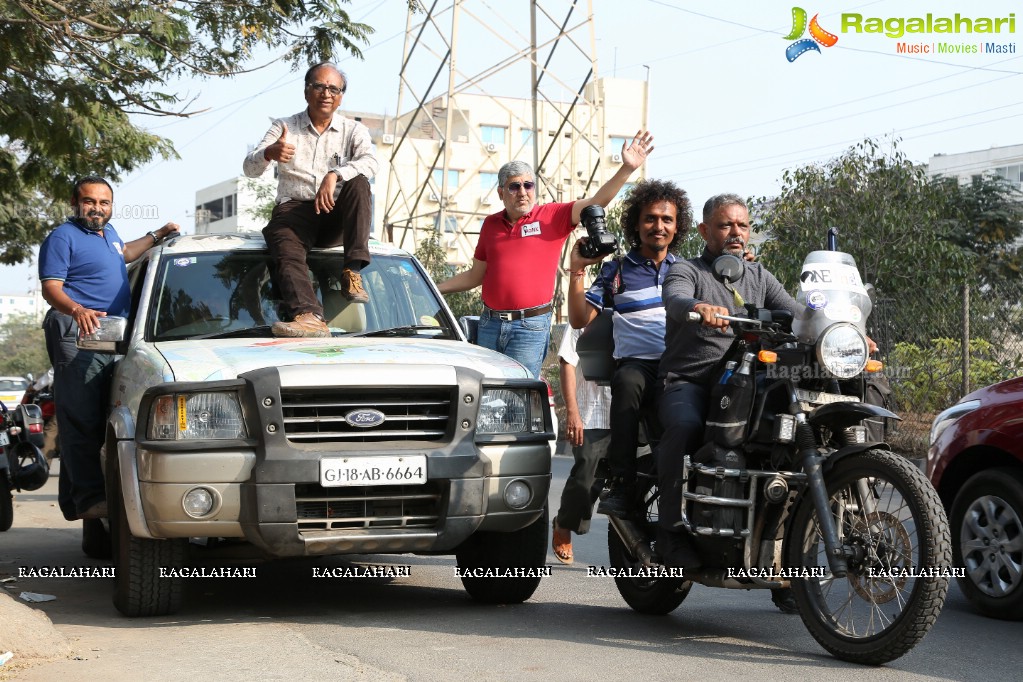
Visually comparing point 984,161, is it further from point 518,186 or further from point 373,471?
point 373,471

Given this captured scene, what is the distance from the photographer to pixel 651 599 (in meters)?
6.79

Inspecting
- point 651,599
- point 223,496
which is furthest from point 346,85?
point 651,599

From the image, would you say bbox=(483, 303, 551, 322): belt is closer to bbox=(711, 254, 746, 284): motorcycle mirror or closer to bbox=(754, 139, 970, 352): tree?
bbox=(711, 254, 746, 284): motorcycle mirror

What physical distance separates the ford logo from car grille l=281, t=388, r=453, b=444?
0.05 ft

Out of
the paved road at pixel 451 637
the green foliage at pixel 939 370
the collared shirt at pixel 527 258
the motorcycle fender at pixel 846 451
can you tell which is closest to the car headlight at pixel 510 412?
the paved road at pixel 451 637

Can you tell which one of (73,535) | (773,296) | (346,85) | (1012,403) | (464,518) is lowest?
(73,535)

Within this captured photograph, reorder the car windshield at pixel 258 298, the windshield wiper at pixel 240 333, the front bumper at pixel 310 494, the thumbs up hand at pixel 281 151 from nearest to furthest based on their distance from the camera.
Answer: the front bumper at pixel 310 494
the windshield wiper at pixel 240 333
the car windshield at pixel 258 298
the thumbs up hand at pixel 281 151

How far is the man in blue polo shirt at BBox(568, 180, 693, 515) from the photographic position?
6.67 metres

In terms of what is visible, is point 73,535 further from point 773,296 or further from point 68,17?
point 773,296

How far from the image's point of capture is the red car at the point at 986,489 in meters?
6.84

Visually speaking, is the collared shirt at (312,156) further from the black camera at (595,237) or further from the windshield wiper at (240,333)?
the black camera at (595,237)

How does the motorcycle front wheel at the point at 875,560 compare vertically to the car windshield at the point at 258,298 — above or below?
below

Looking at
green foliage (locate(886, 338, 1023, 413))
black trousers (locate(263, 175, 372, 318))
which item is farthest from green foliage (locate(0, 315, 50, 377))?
black trousers (locate(263, 175, 372, 318))

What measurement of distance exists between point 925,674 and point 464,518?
2186 millimetres
